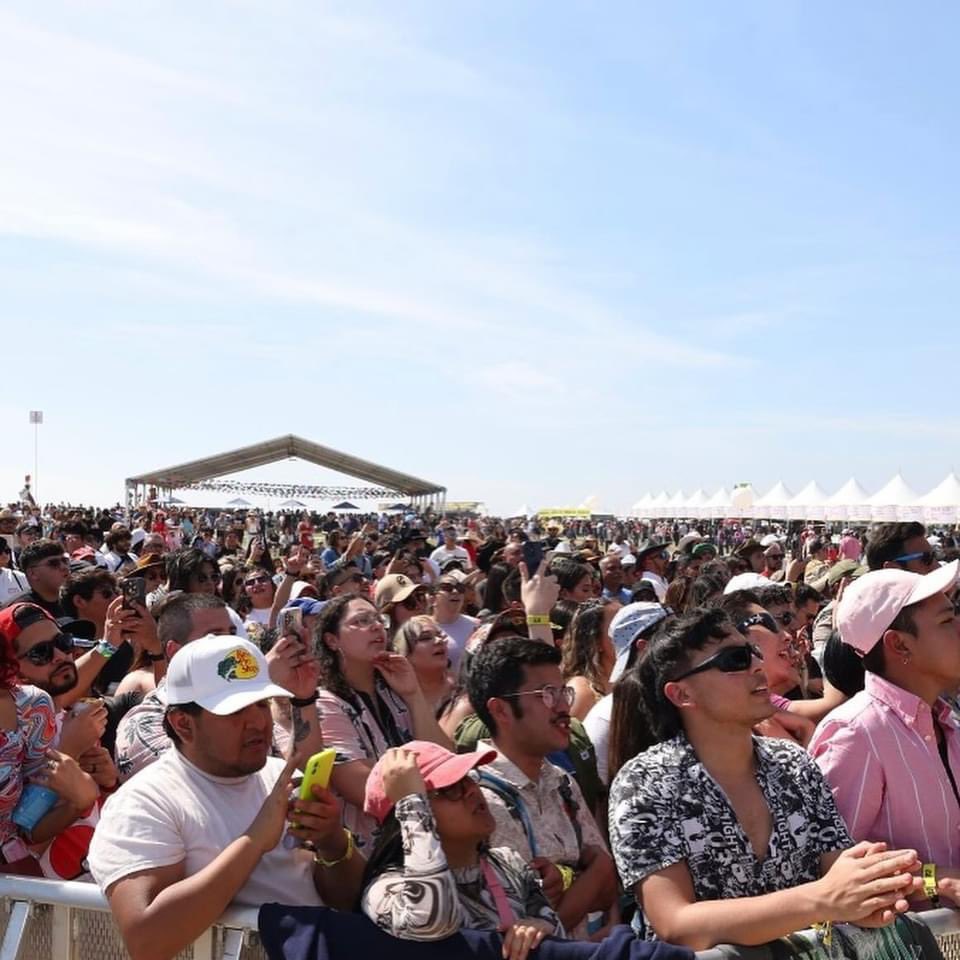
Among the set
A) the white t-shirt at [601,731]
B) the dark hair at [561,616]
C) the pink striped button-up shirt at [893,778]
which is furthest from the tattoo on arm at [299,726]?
the dark hair at [561,616]

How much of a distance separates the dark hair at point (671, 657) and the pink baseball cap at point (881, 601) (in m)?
0.58

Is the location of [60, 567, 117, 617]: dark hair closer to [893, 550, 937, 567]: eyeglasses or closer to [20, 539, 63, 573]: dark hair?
[20, 539, 63, 573]: dark hair

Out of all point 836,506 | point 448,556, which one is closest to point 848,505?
point 836,506

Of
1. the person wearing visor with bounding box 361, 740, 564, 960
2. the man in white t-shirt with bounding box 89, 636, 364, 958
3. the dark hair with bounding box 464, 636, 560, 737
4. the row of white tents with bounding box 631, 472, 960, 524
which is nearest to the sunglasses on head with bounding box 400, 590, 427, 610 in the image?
the dark hair with bounding box 464, 636, 560, 737

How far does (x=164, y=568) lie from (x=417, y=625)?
4.10 metres

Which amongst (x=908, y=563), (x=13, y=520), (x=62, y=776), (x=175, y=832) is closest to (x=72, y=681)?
(x=62, y=776)

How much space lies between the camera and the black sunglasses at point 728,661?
9.87 ft

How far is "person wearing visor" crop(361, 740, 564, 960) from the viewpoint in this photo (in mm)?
2580

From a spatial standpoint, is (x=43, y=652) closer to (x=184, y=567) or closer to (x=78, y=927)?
(x=78, y=927)

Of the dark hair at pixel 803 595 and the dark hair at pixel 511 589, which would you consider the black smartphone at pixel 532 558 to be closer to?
the dark hair at pixel 511 589

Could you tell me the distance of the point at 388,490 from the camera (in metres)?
54.2

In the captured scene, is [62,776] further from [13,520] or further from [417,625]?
[13,520]

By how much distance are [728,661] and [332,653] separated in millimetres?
2077

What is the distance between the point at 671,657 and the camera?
311 centimetres
